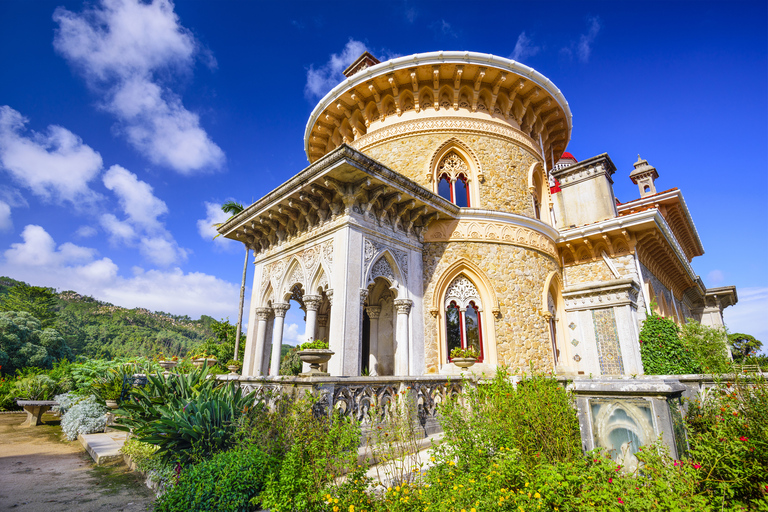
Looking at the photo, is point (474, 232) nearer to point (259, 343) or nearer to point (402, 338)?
point (402, 338)

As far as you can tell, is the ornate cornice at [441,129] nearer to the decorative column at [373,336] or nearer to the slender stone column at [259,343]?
the decorative column at [373,336]

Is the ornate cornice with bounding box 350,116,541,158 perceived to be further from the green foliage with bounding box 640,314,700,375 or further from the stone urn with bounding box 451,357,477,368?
the stone urn with bounding box 451,357,477,368

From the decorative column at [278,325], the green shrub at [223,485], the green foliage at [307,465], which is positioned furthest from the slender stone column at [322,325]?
the green shrub at [223,485]

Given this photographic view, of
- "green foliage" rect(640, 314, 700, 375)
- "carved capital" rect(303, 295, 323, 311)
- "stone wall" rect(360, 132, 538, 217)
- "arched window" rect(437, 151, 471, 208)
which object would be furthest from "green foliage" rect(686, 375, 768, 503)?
"arched window" rect(437, 151, 471, 208)

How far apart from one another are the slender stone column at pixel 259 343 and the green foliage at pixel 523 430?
679 centimetres

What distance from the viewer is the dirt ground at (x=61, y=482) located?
4.64 metres

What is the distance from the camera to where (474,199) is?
10.7 m

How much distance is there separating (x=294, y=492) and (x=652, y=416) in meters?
3.43

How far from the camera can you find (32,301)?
38.2 m

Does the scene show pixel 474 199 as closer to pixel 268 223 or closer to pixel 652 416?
pixel 268 223

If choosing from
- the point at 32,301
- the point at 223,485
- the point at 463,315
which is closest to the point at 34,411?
the point at 223,485

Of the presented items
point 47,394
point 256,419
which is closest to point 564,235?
point 256,419

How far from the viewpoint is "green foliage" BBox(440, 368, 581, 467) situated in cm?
412

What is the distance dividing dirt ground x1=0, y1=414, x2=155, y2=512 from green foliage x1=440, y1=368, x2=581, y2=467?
3.76 metres
